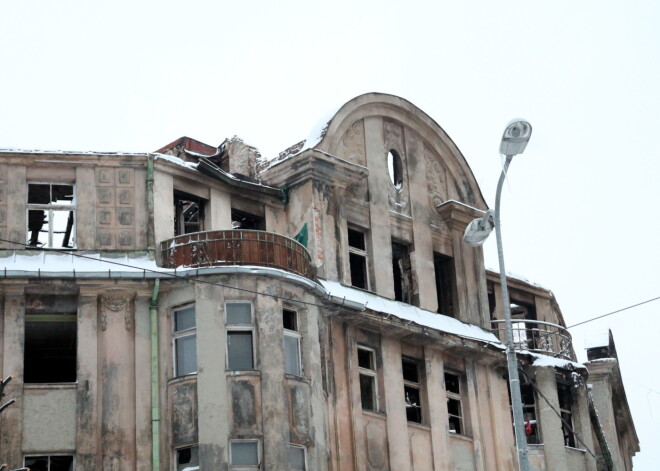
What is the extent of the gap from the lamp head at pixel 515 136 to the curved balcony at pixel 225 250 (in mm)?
6599

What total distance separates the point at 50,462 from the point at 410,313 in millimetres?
10772

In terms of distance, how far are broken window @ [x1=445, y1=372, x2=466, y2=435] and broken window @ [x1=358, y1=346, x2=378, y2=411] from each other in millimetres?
3230

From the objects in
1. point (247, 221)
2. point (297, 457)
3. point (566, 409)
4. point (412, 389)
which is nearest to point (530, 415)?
point (566, 409)

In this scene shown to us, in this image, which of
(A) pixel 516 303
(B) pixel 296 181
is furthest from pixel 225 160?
(A) pixel 516 303

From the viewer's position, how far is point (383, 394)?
111 ft

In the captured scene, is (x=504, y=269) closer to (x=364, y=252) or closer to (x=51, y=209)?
(x=364, y=252)

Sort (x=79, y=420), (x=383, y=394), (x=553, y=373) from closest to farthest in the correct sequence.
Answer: (x=79, y=420)
(x=383, y=394)
(x=553, y=373)

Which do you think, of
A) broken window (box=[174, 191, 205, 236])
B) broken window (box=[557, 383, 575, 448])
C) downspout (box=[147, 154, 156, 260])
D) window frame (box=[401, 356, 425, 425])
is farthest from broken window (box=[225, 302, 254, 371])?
broken window (box=[557, 383, 575, 448])

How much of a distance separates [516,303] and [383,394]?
12.0 meters

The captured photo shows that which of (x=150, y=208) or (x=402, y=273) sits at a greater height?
(x=150, y=208)

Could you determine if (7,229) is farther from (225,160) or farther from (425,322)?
(425,322)

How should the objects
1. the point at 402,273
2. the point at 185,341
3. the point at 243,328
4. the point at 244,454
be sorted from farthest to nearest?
the point at 402,273 → the point at 185,341 → the point at 243,328 → the point at 244,454

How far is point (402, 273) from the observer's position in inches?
1454

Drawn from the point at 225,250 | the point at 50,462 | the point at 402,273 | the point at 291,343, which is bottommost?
the point at 50,462
